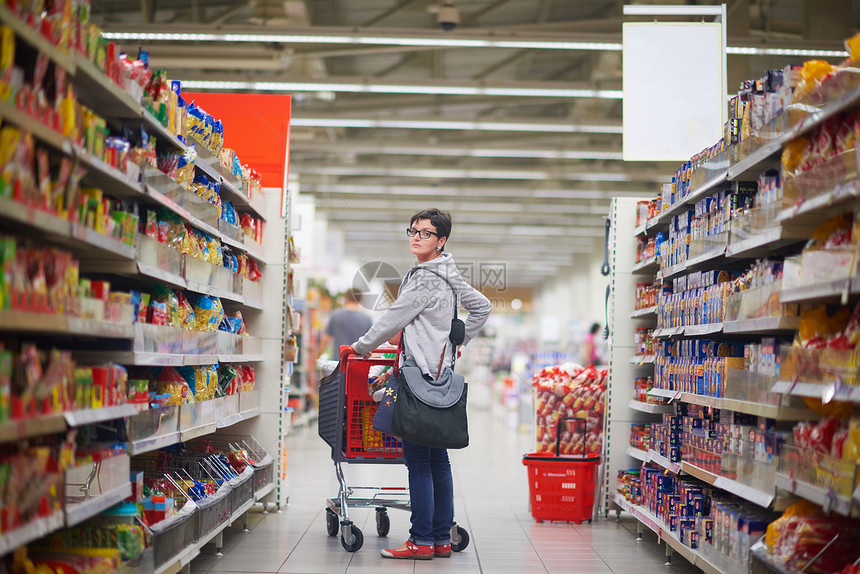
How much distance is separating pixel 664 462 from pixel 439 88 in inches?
281

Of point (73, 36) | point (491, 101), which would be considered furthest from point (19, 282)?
point (491, 101)

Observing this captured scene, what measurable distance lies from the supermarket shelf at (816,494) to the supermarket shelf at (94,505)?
236 centimetres

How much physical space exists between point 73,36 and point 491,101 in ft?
37.6

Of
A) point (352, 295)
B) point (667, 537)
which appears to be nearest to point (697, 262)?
point (667, 537)

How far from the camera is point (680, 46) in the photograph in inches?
261

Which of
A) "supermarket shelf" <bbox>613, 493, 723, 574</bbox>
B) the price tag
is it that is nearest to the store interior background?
"supermarket shelf" <bbox>613, 493, 723, 574</bbox>

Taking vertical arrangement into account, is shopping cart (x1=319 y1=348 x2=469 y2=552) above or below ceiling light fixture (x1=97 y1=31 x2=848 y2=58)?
below

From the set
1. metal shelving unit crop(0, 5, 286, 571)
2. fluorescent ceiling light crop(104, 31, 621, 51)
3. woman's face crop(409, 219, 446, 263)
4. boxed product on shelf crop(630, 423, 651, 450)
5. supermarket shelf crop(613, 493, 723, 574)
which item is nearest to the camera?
metal shelving unit crop(0, 5, 286, 571)

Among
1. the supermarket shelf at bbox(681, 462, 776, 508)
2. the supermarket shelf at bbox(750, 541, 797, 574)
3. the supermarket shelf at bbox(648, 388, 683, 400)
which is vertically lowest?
the supermarket shelf at bbox(750, 541, 797, 574)

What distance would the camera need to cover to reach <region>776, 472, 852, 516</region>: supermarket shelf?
106 inches

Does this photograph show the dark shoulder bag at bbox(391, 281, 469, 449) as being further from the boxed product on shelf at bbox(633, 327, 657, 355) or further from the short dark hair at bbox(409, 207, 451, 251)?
the boxed product on shelf at bbox(633, 327, 657, 355)

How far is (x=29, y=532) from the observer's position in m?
2.44

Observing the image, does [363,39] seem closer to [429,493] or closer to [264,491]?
[264,491]

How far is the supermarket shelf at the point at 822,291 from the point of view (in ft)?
8.79
